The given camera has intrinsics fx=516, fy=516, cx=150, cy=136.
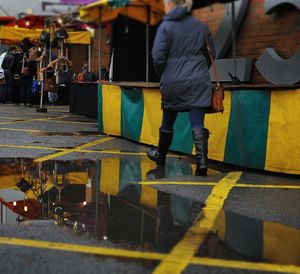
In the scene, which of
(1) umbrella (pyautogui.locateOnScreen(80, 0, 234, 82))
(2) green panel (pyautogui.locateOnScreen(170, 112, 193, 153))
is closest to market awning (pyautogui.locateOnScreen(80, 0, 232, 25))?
(1) umbrella (pyautogui.locateOnScreen(80, 0, 234, 82))

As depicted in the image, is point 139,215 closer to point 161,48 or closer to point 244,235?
point 244,235

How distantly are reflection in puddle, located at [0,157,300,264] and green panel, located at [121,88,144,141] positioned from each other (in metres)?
2.00

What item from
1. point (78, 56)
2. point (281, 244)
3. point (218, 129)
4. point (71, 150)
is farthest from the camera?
point (78, 56)

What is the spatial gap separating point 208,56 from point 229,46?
3512 mm

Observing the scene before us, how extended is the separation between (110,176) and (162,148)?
814 millimetres

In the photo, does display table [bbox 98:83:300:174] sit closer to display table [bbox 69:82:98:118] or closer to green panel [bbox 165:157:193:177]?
green panel [bbox 165:157:193:177]

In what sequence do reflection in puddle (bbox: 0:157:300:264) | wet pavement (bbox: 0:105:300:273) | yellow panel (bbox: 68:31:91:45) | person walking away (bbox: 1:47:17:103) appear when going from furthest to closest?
yellow panel (bbox: 68:31:91:45), person walking away (bbox: 1:47:17:103), reflection in puddle (bbox: 0:157:300:264), wet pavement (bbox: 0:105:300:273)

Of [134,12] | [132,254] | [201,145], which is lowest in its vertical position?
[132,254]

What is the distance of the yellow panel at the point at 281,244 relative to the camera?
329 centimetres

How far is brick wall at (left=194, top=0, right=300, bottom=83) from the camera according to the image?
7934 mm

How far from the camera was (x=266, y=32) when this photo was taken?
27.7 ft

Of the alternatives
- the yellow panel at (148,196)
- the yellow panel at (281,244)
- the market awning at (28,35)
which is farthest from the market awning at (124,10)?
the market awning at (28,35)

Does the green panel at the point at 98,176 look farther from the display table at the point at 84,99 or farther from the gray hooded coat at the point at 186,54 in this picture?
the display table at the point at 84,99

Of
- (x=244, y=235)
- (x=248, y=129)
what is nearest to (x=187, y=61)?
(x=248, y=129)
